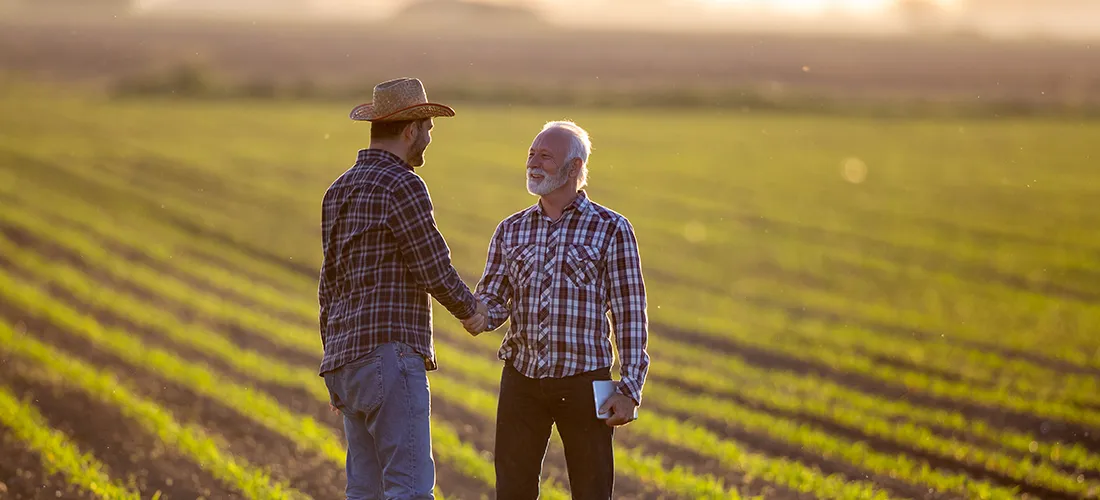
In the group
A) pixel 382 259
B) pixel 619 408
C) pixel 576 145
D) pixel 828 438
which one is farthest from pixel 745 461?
pixel 382 259

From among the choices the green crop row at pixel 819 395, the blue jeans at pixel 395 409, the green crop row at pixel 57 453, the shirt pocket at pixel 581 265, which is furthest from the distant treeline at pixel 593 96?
the blue jeans at pixel 395 409

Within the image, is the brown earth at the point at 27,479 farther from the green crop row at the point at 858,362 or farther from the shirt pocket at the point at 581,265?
the green crop row at the point at 858,362

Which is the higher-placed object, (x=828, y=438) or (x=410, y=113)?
(x=410, y=113)

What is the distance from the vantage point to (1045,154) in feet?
136

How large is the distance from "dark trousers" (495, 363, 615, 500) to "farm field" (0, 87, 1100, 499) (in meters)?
2.94

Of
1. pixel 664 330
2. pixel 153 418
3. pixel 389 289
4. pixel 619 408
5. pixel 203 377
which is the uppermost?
pixel 389 289

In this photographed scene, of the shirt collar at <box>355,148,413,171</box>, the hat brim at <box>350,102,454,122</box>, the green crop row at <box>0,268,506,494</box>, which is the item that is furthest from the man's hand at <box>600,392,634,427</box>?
the green crop row at <box>0,268,506,494</box>

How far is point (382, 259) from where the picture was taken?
4.52 metres

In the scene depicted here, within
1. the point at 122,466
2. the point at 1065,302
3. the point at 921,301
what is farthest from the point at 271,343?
the point at 1065,302

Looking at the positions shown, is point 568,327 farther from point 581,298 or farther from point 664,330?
point 664,330

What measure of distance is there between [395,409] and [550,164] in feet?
3.73

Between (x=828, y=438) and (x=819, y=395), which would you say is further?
(x=819, y=395)

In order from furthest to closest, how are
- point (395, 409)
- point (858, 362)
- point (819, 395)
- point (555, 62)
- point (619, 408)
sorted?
1. point (555, 62)
2. point (858, 362)
3. point (819, 395)
4. point (619, 408)
5. point (395, 409)

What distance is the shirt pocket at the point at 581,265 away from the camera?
15.4 ft
